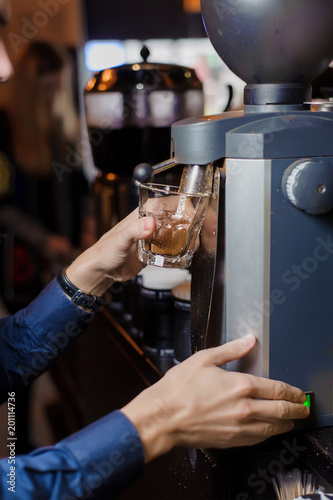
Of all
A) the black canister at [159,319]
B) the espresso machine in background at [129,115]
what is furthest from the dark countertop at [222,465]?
the espresso machine in background at [129,115]

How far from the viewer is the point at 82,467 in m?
0.71

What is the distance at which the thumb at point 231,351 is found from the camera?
2.50 ft

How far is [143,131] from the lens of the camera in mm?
1622

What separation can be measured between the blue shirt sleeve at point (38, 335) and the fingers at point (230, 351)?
448 millimetres

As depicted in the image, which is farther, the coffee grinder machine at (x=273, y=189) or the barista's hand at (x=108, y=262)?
the barista's hand at (x=108, y=262)

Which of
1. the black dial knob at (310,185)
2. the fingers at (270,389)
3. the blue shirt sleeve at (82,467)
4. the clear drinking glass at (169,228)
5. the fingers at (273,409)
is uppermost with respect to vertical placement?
the black dial knob at (310,185)

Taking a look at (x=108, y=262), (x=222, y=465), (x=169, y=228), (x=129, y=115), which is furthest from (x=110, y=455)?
(x=129, y=115)

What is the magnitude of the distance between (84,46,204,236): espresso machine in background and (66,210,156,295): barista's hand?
419 mm

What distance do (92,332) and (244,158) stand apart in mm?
987

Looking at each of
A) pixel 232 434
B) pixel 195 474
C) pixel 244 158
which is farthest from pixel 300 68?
pixel 195 474

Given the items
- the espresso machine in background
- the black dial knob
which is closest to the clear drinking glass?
the black dial knob

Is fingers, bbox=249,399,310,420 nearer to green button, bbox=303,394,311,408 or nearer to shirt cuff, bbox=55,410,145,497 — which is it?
green button, bbox=303,394,311,408

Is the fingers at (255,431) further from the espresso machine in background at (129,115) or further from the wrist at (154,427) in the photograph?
the espresso machine in background at (129,115)

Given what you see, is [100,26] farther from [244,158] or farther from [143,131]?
[244,158]
